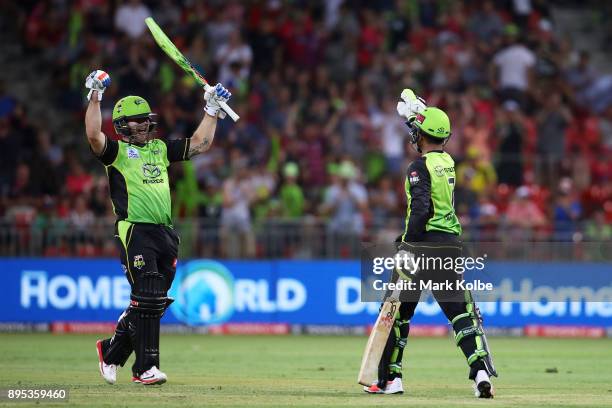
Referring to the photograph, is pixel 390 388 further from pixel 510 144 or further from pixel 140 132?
→ pixel 510 144

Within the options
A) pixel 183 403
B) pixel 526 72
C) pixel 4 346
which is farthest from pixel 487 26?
pixel 183 403

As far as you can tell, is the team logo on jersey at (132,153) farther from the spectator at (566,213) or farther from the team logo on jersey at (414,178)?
the spectator at (566,213)

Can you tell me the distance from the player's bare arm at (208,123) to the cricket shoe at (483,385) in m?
3.78

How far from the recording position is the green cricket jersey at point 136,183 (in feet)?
43.8

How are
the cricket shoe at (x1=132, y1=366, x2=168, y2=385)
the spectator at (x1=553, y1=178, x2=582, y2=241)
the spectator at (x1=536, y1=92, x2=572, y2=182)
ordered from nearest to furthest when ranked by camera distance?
1. the cricket shoe at (x1=132, y1=366, x2=168, y2=385)
2. the spectator at (x1=553, y1=178, x2=582, y2=241)
3. the spectator at (x1=536, y1=92, x2=572, y2=182)

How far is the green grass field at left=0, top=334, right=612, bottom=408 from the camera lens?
12.0 m

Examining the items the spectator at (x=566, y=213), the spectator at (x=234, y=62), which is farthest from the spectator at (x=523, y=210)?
the spectator at (x=234, y=62)

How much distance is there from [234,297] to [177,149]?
401 inches

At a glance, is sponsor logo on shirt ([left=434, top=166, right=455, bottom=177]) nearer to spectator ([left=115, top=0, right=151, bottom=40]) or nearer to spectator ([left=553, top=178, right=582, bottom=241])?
spectator ([left=553, top=178, right=582, bottom=241])

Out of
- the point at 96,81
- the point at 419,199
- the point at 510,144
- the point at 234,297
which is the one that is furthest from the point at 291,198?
the point at 419,199

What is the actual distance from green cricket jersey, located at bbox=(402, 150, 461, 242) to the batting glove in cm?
243

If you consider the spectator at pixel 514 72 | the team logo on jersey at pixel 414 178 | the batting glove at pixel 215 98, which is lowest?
the team logo on jersey at pixel 414 178

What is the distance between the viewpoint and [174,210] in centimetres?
2467

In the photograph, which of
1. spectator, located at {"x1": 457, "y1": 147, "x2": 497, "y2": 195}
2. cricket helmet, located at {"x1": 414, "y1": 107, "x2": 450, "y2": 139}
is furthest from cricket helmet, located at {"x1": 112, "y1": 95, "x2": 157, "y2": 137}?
spectator, located at {"x1": 457, "y1": 147, "x2": 497, "y2": 195}
